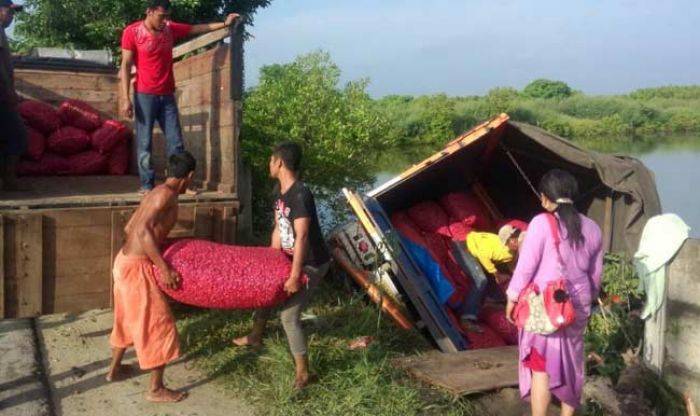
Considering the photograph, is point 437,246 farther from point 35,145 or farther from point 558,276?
point 35,145

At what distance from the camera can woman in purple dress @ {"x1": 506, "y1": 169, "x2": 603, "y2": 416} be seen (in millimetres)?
3555

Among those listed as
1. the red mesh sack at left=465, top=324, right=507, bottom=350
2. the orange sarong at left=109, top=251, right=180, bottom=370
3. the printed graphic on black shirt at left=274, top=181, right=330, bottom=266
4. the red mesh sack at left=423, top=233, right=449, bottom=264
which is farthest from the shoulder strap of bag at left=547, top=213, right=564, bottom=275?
the red mesh sack at left=423, top=233, right=449, bottom=264

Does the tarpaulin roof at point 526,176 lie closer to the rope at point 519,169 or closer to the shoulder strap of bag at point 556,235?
the rope at point 519,169

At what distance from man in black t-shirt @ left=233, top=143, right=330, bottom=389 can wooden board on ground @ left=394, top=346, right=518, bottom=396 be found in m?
0.90

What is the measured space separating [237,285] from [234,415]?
75cm

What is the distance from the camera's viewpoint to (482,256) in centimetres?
681

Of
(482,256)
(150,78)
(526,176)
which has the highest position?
(150,78)

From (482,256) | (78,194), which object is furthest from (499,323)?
(78,194)

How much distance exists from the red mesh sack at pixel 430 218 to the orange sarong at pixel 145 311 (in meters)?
4.03

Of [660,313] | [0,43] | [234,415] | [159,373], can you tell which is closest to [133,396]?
[159,373]

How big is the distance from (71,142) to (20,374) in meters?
2.83

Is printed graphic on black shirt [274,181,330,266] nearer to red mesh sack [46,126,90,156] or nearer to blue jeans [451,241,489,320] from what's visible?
blue jeans [451,241,489,320]

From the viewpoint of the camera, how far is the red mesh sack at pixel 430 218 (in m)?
7.38

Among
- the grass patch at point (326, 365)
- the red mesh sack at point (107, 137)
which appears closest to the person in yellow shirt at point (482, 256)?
the grass patch at point (326, 365)
